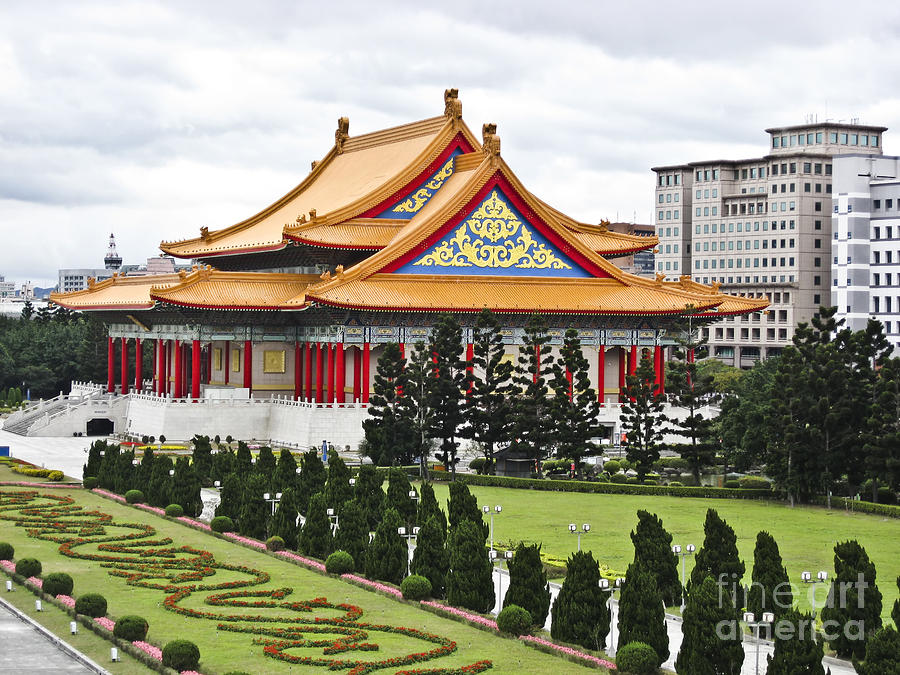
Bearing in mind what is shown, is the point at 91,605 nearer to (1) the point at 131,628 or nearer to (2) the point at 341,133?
(1) the point at 131,628

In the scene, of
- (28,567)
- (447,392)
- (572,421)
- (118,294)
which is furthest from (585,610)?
(118,294)

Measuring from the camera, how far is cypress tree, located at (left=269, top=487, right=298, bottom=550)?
37031 mm

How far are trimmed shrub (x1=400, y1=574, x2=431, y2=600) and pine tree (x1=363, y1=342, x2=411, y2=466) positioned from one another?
876 inches

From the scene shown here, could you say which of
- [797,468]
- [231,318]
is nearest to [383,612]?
[797,468]

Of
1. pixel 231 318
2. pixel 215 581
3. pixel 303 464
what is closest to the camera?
pixel 215 581

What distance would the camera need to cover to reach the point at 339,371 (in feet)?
208

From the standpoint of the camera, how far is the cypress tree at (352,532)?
34.0 meters

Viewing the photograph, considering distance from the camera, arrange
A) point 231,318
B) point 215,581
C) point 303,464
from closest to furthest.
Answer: point 215,581 → point 303,464 → point 231,318

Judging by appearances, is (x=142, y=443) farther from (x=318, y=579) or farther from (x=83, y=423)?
(x=318, y=579)

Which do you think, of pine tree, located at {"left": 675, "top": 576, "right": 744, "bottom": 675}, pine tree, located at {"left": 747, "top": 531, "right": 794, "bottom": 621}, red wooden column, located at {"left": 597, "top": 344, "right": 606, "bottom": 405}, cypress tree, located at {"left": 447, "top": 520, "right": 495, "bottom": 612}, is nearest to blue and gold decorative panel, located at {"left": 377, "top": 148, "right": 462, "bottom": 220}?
red wooden column, located at {"left": 597, "top": 344, "right": 606, "bottom": 405}

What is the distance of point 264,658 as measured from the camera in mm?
25797

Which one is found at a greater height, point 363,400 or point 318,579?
point 363,400

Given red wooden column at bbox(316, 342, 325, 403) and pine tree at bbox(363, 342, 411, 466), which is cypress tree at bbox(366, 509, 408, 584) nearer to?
pine tree at bbox(363, 342, 411, 466)

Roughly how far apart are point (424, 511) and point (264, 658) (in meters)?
8.46
